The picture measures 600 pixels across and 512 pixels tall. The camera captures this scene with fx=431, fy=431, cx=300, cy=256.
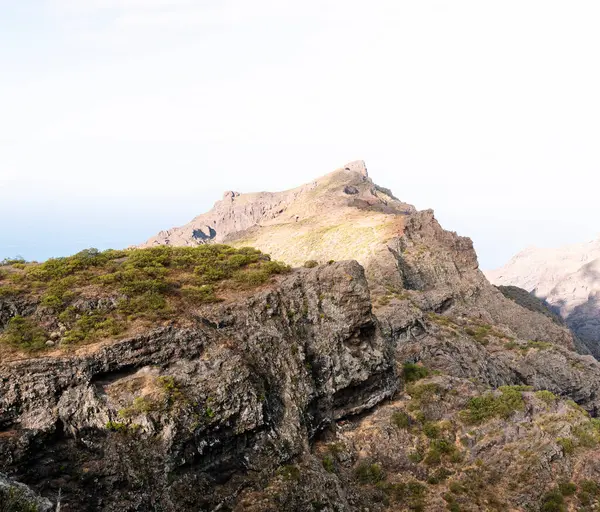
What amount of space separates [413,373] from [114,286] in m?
21.9

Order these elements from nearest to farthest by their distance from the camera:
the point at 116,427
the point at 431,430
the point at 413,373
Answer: the point at 116,427 < the point at 431,430 < the point at 413,373

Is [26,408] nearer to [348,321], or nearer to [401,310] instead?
[348,321]

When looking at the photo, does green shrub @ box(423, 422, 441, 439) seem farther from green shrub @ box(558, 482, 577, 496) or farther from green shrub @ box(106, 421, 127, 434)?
green shrub @ box(106, 421, 127, 434)

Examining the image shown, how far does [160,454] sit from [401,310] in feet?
114

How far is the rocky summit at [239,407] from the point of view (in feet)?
58.9

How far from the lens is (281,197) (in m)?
183

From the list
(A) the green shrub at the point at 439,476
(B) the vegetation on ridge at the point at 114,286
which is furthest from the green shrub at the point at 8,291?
(A) the green shrub at the point at 439,476

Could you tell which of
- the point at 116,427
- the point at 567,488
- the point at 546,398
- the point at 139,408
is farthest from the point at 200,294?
the point at 546,398

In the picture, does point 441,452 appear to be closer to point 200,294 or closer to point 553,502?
point 553,502

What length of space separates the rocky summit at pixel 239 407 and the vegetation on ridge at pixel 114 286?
117 mm

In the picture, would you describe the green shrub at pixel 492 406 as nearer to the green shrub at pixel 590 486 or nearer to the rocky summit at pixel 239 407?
the rocky summit at pixel 239 407

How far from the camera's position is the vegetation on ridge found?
22.2 m

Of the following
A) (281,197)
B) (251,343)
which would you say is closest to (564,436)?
(251,343)

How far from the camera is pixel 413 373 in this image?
Answer: 106ft
